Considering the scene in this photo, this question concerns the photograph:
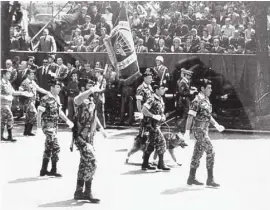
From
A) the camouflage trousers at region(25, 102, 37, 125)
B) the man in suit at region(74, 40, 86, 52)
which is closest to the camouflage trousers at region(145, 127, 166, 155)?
the camouflage trousers at region(25, 102, 37, 125)

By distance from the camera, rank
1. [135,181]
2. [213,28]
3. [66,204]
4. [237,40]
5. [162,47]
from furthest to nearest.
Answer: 1. [162,47]
2. [213,28]
3. [237,40]
4. [135,181]
5. [66,204]

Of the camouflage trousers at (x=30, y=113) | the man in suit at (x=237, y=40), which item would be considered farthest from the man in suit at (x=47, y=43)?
the man in suit at (x=237, y=40)

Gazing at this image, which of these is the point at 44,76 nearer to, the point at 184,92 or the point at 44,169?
the point at 184,92

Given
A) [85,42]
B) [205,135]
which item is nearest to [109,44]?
[85,42]

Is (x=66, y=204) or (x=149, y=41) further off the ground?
(x=149, y=41)

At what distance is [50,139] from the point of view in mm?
8844

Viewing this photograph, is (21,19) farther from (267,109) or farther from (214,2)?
(267,109)

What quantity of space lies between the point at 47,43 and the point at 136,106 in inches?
144

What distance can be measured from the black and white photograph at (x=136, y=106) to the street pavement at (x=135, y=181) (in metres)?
0.02

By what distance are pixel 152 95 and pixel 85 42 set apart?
7.09 metres

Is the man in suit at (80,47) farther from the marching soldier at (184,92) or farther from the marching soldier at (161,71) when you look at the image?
the marching soldier at (184,92)

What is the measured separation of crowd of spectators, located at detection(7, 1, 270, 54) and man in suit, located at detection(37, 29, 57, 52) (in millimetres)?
81

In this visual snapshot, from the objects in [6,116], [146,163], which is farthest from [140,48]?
[146,163]

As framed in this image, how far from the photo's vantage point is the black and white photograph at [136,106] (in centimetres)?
761
